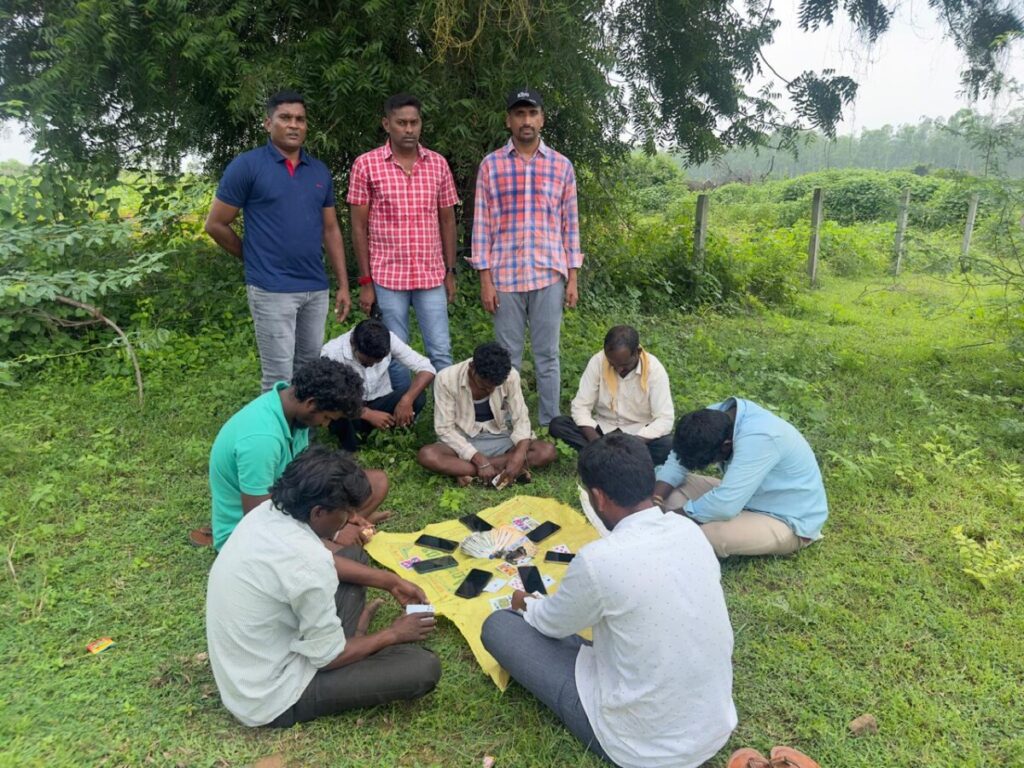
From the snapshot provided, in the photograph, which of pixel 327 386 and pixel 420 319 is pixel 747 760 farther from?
pixel 420 319

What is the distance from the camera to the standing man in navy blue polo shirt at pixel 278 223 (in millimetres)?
4223

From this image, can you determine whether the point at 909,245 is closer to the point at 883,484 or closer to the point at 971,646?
the point at 883,484

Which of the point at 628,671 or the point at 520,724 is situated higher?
the point at 628,671

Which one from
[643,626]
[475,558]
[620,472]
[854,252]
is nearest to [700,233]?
[854,252]

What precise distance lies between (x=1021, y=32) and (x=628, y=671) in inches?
269

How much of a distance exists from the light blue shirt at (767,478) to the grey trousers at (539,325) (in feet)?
5.34

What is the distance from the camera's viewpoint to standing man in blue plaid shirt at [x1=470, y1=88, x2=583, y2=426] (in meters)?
4.73

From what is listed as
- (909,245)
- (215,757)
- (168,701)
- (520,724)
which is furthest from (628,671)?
(909,245)

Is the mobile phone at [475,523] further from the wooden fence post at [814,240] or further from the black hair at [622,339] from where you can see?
the wooden fence post at [814,240]

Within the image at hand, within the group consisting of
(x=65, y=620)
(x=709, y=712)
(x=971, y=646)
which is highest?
(x=709, y=712)

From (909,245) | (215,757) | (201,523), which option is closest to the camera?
(215,757)

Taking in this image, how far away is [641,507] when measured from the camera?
2.32m

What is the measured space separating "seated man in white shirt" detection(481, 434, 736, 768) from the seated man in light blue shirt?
100cm

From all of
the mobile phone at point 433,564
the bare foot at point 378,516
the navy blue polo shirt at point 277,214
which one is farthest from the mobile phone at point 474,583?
the navy blue polo shirt at point 277,214
